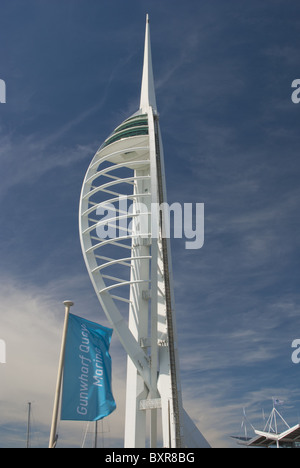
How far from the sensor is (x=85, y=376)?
1936 centimetres

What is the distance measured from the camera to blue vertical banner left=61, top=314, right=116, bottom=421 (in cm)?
1841

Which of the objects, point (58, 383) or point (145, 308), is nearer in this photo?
point (58, 383)

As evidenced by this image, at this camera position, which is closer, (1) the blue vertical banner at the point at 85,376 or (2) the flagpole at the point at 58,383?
(2) the flagpole at the point at 58,383

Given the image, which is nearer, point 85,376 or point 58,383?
point 58,383

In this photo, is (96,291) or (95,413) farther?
(96,291)

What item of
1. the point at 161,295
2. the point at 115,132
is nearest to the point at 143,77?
the point at 115,132

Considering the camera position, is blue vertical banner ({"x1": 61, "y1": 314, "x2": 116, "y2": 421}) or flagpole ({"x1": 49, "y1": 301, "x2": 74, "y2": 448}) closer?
flagpole ({"x1": 49, "y1": 301, "x2": 74, "y2": 448})

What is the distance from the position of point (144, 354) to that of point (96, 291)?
6130 mm

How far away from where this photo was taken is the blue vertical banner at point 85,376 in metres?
18.4

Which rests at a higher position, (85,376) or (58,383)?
(85,376)

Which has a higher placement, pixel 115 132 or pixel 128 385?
pixel 115 132
